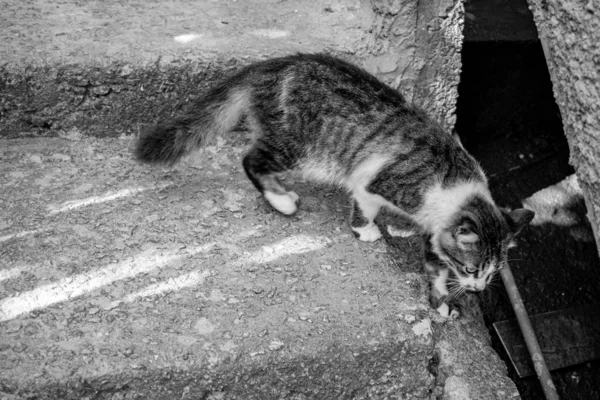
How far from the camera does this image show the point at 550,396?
290 cm

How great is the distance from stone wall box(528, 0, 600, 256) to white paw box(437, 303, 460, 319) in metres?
0.70

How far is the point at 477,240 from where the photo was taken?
2775 mm

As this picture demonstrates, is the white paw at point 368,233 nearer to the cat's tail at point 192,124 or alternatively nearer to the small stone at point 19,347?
the cat's tail at point 192,124

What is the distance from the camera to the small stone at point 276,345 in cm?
241

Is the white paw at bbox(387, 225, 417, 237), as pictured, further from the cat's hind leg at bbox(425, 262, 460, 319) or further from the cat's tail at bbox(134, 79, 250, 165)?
the cat's tail at bbox(134, 79, 250, 165)

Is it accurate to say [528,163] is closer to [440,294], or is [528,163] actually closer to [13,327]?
[440,294]

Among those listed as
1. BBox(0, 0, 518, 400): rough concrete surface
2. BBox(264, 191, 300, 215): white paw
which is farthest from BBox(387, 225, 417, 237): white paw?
BBox(264, 191, 300, 215): white paw

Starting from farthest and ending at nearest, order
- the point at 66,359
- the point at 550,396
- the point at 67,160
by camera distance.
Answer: the point at 67,160, the point at 550,396, the point at 66,359

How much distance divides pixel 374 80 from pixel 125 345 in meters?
1.52

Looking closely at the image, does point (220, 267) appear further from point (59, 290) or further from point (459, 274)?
point (459, 274)

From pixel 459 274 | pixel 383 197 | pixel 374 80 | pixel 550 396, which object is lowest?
pixel 550 396

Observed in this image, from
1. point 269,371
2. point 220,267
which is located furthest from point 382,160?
point 269,371

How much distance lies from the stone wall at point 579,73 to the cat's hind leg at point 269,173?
1.17 metres

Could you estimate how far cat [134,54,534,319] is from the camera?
9.48 ft
